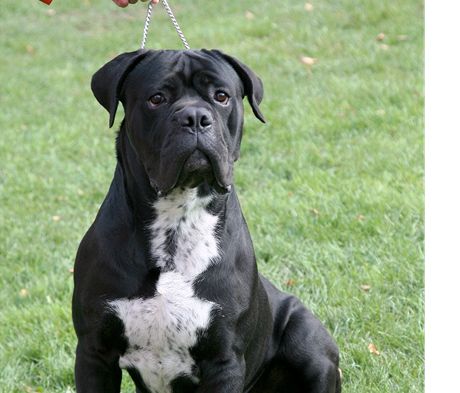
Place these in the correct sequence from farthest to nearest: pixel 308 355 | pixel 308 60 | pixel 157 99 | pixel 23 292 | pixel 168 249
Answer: pixel 308 60, pixel 23 292, pixel 308 355, pixel 168 249, pixel 157 99

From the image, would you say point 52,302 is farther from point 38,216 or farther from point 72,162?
point 72,162

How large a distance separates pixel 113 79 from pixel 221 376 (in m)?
1.12

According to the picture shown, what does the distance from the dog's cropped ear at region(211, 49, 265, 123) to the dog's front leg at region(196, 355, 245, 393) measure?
0.89m

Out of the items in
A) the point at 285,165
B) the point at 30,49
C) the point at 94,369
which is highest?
the point at 94,369

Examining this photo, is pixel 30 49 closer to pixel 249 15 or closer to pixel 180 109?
pixel 249 15

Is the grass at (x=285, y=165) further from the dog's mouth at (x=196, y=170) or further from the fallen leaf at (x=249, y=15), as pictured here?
the dog's mouth at (x=196, y=170)

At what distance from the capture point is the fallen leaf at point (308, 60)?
942 cm

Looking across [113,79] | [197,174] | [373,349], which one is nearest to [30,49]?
[373,349]

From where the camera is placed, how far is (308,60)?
9.47 m

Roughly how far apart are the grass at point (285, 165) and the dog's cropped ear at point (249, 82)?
59.3 inches

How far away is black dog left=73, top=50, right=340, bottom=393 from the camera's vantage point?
346 cm
